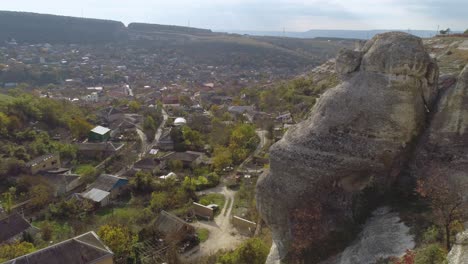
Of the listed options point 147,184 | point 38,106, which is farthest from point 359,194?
point 38,106

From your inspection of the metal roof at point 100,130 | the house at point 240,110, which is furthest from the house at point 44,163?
the house at point 240,110

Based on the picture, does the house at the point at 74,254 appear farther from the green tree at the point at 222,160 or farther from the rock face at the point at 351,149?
the green tree at the point at 222,160

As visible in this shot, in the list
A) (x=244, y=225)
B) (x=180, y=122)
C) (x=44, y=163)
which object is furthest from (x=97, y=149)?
(x=244, y=225)

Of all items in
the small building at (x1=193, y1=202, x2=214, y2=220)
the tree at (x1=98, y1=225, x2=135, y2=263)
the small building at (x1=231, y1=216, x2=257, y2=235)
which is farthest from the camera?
the small building at (x1=193, y1=202, x2=214, y2=220)

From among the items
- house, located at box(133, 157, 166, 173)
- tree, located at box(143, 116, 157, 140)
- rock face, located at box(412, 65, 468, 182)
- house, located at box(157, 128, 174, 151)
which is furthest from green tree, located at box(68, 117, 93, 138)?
rock face, located at box(412, 65, 468, 182)

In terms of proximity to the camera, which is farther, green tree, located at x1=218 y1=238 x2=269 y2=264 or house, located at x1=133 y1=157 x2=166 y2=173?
house, located at x1=133 y1=157 x2=166 y2=173

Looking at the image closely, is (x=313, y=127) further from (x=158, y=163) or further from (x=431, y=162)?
(x=158, y=163)

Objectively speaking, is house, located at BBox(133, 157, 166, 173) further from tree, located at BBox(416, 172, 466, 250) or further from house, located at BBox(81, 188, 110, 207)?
tree, located at BBox(416, 172, 466, 250)
